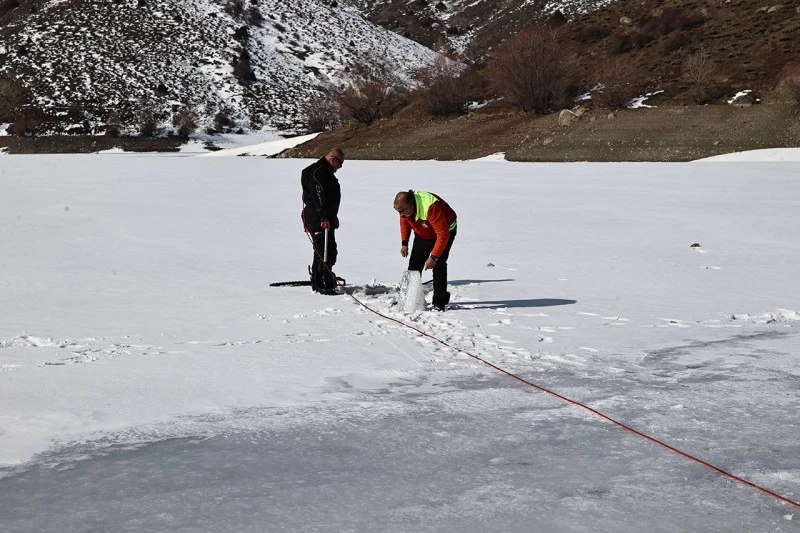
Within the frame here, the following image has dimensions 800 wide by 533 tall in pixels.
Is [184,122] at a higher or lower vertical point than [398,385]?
higher

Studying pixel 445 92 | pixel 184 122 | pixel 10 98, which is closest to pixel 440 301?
pixel 445 92

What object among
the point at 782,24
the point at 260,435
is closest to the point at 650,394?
the point at 260,435

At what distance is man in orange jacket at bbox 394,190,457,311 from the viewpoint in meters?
8.76

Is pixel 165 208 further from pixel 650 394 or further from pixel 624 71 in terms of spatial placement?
pixel 624 71

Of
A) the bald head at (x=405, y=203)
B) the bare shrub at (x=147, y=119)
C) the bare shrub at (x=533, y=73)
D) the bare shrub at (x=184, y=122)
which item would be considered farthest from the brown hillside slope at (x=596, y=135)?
the bald head at (x=405, y=203)

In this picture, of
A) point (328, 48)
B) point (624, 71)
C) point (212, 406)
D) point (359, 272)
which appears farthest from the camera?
point (328, 48)

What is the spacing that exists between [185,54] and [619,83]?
53.7 metres

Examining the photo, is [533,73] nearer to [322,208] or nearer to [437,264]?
[322,208]

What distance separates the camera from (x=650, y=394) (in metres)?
6.01

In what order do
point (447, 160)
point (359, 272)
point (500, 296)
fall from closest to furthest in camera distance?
point (500, 296)
point (359, 272)
point (447, 160)

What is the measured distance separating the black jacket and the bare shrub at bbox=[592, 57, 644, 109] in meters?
35.9

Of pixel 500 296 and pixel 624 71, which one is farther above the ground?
pixel 624 71

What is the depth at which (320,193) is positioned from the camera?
10367mm

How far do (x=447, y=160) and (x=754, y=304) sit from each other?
106 feet
